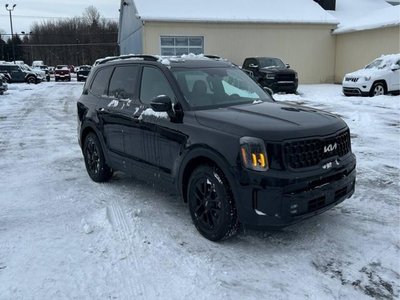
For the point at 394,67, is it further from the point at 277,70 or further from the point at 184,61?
the point at 184,61

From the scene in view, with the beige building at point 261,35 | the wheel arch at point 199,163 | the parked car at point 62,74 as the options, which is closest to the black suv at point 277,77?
the beige building at point 261,35

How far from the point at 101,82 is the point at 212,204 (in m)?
3.09

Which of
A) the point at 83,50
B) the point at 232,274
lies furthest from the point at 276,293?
the point at 83,50

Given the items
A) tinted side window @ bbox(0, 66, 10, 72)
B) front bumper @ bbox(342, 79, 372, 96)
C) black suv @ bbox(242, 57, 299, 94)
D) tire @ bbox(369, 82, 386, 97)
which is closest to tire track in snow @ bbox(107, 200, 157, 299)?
front bumper @ bbox(342, 79, 372, 96)

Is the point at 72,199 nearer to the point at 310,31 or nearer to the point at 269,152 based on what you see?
the point at 269,152

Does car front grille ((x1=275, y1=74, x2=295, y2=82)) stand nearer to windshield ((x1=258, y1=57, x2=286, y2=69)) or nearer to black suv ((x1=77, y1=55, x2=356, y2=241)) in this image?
windshield ((x1=258, y1=57, x2=286, y2=69))

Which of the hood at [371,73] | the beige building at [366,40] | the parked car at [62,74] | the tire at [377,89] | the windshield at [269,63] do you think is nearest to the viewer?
the hood at [371,73]

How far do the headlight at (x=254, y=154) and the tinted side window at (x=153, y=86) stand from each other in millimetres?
1342

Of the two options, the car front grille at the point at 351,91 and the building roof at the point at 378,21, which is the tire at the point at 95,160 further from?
the building roof at the point at 378,21

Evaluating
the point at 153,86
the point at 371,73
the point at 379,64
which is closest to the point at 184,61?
the point at 153,86

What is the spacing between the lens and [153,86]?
5.17 metres

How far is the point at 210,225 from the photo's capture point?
14.0 feet

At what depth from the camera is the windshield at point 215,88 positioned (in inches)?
190

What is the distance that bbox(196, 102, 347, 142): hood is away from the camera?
3.84 metres
